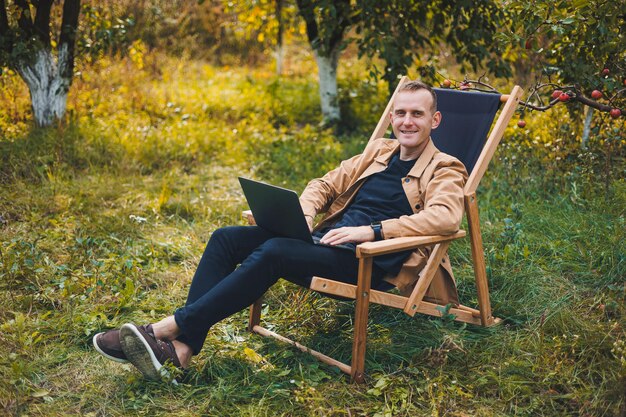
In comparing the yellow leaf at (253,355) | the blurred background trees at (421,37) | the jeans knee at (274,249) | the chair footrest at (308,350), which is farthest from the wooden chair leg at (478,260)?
the blurred background trees at (421,37)

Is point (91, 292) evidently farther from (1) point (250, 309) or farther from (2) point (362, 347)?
(2) point (362, 347)

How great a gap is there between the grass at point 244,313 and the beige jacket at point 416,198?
300mm

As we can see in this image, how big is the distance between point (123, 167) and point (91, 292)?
7.98 ft

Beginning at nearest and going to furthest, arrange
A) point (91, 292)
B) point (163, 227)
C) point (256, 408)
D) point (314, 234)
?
point (256, 408)
point (314, 234)
point (91, 292)
point (163, 227)

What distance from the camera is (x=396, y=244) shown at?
293cm

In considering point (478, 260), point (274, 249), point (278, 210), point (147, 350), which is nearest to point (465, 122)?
point (478, 260)

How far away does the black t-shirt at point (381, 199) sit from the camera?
11.3 ft

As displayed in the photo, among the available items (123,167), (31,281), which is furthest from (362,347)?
(123,167)

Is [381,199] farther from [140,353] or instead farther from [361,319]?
[140,353]

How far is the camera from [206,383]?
315cm

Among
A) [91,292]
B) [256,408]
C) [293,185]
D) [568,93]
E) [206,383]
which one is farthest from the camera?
[293,185]

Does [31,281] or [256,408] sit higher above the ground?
[31,281]

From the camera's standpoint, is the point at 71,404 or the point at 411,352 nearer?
the point at 71,404

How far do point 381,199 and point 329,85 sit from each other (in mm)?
4509
